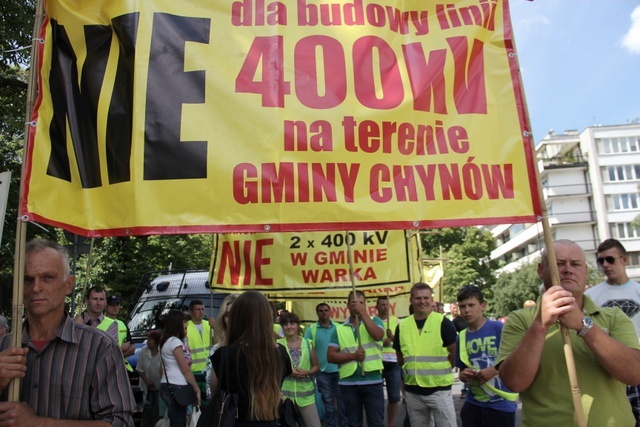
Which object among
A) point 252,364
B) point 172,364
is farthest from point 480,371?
point 172,364

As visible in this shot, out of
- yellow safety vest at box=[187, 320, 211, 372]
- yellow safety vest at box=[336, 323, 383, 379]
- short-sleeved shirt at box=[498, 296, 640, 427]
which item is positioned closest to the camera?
short-sleeved shirt at box=[498, 296, 640, 427]

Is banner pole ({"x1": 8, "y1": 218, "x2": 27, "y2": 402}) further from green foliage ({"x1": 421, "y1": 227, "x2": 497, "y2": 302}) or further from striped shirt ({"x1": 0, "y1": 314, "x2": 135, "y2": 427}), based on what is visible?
green foliage ({"x1": 421, "y1": 227, "x2": 497, "y2": 302})

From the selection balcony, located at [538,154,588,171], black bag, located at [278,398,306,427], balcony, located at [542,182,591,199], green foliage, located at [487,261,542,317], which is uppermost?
balcony, located at [538,154,588,171]

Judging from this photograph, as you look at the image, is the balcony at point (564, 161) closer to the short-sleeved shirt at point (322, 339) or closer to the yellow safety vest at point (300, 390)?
the short-sleeved shirt at point (322, 339)

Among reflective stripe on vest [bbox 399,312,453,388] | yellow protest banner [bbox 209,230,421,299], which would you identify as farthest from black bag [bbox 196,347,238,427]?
yellow protest banner [bbox 209,230,421,299]

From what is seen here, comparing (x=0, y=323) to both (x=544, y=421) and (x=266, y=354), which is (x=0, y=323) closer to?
(x=266, y=354)

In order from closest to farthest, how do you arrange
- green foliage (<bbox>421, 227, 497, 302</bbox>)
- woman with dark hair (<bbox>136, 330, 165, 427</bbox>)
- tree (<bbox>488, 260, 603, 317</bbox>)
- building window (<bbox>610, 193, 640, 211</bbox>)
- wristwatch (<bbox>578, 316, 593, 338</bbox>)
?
wristwatch (<bbox>578, 316, 593, 338</bbox>) < woman with dark hair (<bbox>136, 330, 165, 427</bbox>) < green foliage (<bbox>421, 227, 497, 302</bbox>) < tree (<bbox>488, 260, 603, 317</bbox>) < building window (<bbox>610, 193, 640, 211</bbox>)

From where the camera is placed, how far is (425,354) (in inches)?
258

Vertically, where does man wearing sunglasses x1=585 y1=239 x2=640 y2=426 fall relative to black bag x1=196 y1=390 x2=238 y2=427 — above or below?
→ above

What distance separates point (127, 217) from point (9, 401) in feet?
3.68

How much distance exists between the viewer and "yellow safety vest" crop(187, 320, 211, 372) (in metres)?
8.59

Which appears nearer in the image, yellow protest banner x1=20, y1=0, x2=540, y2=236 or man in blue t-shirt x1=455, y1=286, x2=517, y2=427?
yellow protest banner x1=20, y1=0, x2=540, y2=236

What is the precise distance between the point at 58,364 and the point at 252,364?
1.51 metres

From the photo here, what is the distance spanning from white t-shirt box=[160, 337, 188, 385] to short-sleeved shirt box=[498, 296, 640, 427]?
513cm
